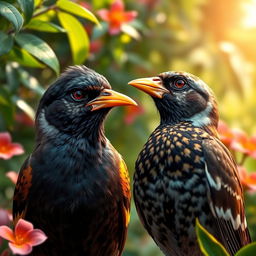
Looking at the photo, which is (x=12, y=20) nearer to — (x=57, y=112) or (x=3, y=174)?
(x=57, y=112)

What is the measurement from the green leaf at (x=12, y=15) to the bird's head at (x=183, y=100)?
90 centimetres

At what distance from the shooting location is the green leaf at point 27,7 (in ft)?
12.4

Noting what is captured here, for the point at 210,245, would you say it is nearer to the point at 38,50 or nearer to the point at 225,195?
the point at 225,195

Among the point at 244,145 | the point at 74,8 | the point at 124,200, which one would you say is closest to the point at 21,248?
the point at 124,200

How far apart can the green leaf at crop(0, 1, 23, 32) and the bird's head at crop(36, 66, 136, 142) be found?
0.45 m

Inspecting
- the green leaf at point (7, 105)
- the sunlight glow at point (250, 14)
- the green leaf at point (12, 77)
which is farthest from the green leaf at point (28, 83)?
the sunlight glow at point (250, 14)

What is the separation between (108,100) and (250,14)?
9.59ft

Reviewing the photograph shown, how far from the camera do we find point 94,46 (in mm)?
5730

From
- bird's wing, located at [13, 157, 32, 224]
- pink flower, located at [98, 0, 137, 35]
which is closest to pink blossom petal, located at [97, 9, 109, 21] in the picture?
pink flower, located at [98, 0, 137, 35]

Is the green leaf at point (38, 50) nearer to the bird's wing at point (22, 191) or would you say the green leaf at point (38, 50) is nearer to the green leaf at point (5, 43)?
the green leaf at point (5, 43)

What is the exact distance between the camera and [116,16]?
5.11m

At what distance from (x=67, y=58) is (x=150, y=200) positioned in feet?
7.00

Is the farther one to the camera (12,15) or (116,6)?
(116,6)

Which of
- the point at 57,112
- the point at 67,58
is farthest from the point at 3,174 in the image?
the point at 57,112
